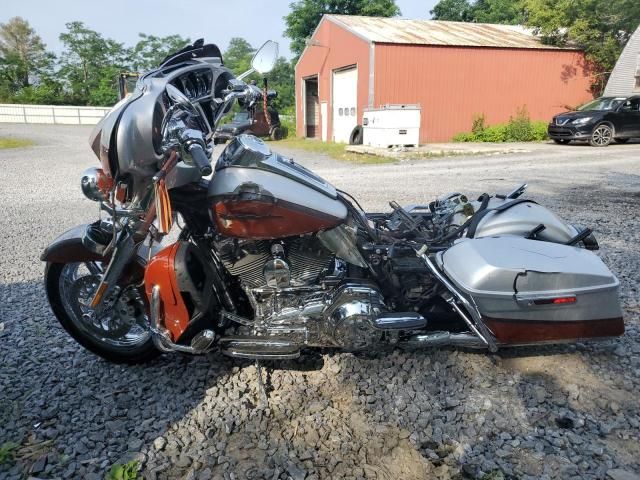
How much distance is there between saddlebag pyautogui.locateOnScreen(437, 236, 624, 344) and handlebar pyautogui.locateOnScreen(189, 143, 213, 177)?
1.30m

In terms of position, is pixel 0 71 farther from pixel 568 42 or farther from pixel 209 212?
pixel 209 212

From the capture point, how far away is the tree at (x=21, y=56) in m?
48.1

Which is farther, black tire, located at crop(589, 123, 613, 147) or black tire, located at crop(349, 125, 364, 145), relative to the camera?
black tire, located at crop(349, 125, 364, 145)

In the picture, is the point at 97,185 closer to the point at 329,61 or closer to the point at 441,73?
the point at 441,73

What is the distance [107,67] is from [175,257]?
2113 inches

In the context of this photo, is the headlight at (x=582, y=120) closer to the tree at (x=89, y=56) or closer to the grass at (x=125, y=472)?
the grass at (x=125, y=472)

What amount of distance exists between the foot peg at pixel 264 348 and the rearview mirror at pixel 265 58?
4.61 feet

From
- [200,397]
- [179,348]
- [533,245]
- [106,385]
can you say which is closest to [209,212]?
[179,348]

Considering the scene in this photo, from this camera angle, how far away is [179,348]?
2.54 m

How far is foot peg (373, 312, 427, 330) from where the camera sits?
2506 mm

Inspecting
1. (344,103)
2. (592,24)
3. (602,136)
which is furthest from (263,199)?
(592,24)

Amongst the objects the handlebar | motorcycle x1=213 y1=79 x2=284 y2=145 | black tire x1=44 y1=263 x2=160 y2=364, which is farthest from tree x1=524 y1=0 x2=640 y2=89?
the handlebar

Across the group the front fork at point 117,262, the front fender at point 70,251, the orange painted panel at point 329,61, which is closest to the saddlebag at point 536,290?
the front fork at point 117,262

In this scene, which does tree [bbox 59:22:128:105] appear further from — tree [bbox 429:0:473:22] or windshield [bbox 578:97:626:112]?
windshield [bbox 578:97:626:112]
